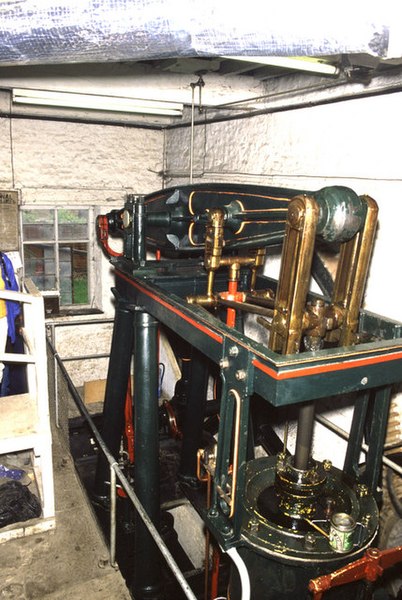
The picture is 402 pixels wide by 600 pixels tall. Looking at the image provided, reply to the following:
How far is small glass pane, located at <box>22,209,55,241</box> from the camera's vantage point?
6.56 m

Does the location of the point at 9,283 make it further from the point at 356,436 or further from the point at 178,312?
the point at 356,436

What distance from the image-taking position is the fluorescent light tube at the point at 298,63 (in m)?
2.78

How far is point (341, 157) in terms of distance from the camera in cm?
350

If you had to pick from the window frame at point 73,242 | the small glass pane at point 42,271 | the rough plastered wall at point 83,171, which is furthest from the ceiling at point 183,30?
the small glass pane at point 42,271

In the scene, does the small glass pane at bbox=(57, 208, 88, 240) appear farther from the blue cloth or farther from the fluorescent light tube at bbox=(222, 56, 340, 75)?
the fluorescent light tube at bbox=(222, 56, 340, 75)

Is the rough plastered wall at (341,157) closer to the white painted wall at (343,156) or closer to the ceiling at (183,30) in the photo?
the white painted wall at (343,156)

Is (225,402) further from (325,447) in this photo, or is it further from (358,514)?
(325,447)

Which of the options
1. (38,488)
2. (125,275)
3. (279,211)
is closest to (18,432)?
(38,488)

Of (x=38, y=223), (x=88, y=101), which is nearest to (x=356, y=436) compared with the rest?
(x=88, y=101)

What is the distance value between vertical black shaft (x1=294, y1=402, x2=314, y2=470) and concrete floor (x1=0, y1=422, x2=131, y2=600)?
4.36 ft

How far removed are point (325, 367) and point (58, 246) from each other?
5683 mm

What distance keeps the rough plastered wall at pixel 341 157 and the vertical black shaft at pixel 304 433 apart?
4.07 feet

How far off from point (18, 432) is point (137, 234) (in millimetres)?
1582

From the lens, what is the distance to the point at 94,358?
7047 mm
